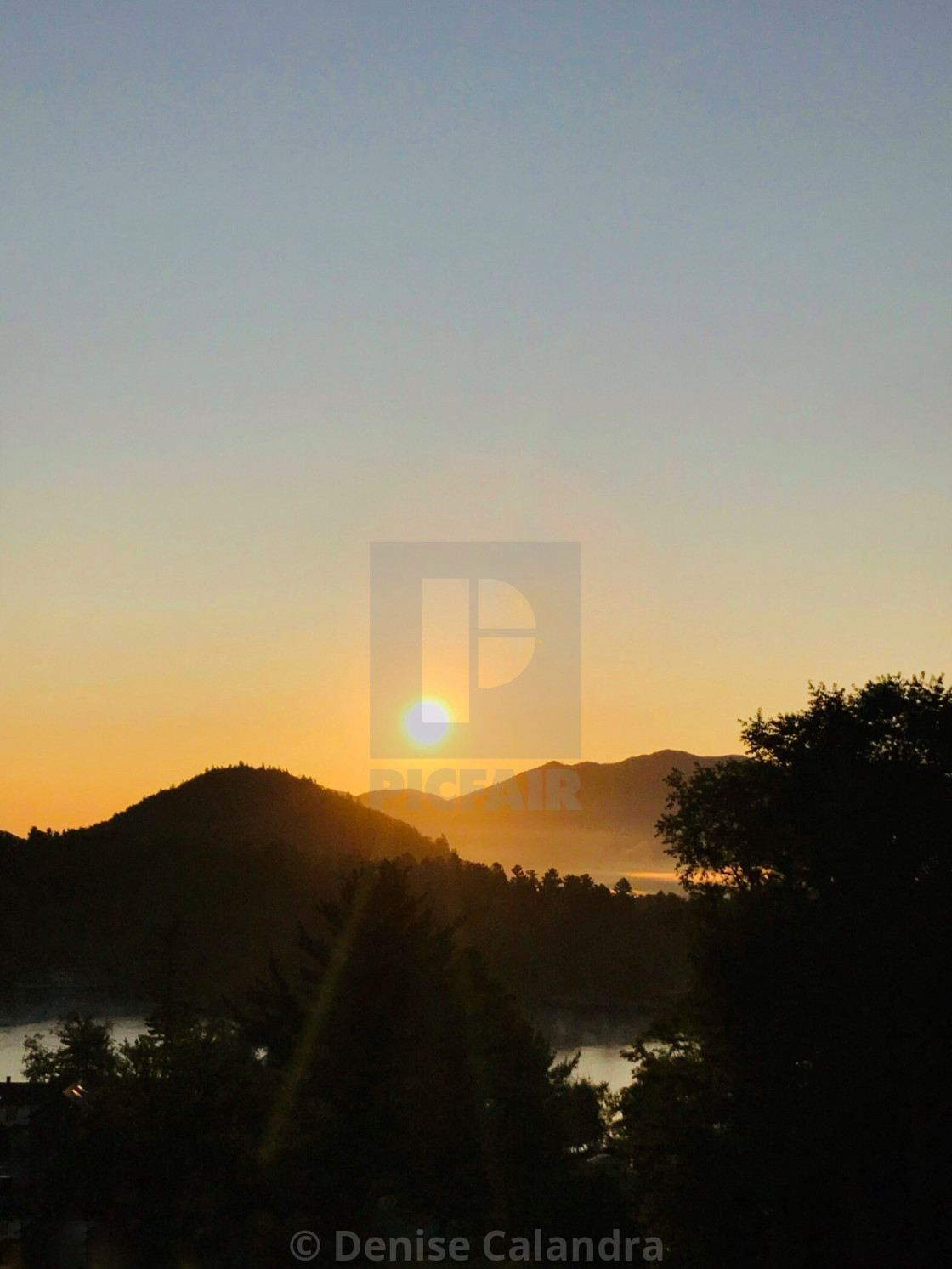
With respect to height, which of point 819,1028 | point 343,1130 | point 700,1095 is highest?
point 819,1028

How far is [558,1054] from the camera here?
118 m

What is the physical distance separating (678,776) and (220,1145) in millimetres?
13514

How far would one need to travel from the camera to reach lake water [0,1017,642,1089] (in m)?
102

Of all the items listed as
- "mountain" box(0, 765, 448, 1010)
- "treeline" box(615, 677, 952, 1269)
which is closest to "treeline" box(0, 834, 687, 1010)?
"mountain" box(0, 765, 448, 1010)

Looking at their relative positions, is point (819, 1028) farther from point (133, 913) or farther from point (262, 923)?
point (133, 913)

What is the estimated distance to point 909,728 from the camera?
2466 cm

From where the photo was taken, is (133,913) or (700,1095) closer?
(700,1095)

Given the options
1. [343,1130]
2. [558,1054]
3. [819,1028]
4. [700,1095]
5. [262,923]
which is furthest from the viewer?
[262,923]

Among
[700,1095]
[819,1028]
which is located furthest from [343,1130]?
[819,1028]

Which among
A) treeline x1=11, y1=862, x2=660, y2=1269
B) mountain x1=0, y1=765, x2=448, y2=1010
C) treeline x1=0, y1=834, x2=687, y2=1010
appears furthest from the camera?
mountain x1=0, y1=765, x2=448, y2=1010

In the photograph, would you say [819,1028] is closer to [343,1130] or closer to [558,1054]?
[343,1130]

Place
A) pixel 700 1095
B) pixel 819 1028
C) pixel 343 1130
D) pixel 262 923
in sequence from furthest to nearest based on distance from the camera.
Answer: pixel 262 923 < pixel 343 1130 < pixel 700 1095 < pixel 819 1028

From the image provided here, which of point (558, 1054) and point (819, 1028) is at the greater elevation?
point (819, 1028)

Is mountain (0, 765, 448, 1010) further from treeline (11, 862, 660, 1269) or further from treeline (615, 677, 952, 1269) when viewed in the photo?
treeline (615, 677, 952, 1269)
